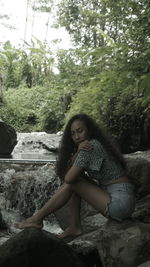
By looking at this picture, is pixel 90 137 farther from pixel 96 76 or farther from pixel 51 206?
pixel 96 76

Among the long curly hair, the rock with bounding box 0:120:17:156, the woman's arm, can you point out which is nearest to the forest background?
the long curly hair

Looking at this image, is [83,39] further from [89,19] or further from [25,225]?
[25,225]

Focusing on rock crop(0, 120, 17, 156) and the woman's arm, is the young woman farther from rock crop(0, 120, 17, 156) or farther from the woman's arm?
rock crop(0, 120, 17, 156)

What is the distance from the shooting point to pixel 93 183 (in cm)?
314

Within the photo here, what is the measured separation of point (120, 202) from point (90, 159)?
16.7 inches

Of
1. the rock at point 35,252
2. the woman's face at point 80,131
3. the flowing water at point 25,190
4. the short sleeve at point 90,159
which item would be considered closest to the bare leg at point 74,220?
the short sleeve at point 90,159

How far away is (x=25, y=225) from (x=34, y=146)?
8646 millimetres

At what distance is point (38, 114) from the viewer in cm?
1700

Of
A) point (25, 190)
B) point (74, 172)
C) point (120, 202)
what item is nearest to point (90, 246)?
point (120, 202)

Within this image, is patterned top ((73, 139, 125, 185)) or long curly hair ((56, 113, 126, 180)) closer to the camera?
patterned top ((73, 139, 125, 185))

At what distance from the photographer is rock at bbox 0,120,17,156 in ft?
31.2

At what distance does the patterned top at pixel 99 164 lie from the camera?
304 centimetres

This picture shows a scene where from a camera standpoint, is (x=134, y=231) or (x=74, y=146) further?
(x=74, y=146)

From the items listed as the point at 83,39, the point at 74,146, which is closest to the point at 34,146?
the point at 83,39
